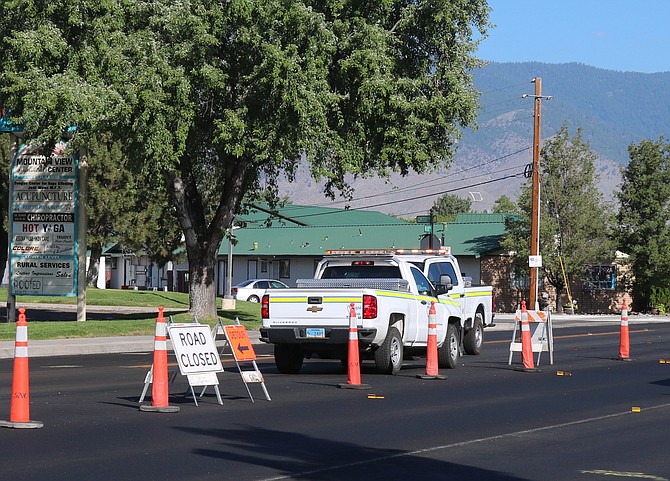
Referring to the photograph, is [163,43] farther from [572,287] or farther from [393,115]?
[572,287]

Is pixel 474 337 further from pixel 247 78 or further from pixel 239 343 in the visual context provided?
pixel 239 343

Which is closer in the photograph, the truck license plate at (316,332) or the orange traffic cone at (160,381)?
the orange traffic cone at (160,381)

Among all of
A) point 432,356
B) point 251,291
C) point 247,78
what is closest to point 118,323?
point 247,78

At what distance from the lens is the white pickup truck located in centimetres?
1962

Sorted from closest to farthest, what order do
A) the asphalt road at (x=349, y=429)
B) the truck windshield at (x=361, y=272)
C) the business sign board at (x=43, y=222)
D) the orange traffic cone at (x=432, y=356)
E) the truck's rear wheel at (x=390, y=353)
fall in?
the asphalt road at (x=349, y=429), the orange traffic cone at (x=432, y=356), the truck's rear wheel at (x=390, y=353), the truck windshield at (x=361, y=272), the business sign board at (x=43, y=222)

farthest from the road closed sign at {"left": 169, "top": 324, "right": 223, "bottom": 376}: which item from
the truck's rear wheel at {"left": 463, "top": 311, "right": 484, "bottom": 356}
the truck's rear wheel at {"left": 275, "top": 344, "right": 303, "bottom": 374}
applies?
the truck's rear wheel at {"left": 463, "top": 311, "right": 484, "bottom": 356}

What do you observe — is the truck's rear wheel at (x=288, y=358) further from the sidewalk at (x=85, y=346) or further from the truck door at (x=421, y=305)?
the sidewalk at (x=85, y=346)

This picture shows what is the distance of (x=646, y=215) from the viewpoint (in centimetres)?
6512

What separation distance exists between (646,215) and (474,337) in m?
41.3

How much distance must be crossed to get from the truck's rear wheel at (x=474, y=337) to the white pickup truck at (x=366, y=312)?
2.62m

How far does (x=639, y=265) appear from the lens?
6544 centimetres

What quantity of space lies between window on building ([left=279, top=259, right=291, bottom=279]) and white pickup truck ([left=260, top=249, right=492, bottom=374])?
168ft

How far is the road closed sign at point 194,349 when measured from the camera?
48.0ft

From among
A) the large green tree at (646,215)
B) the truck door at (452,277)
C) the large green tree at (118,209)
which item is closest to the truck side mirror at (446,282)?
the truck door at (452,277)
